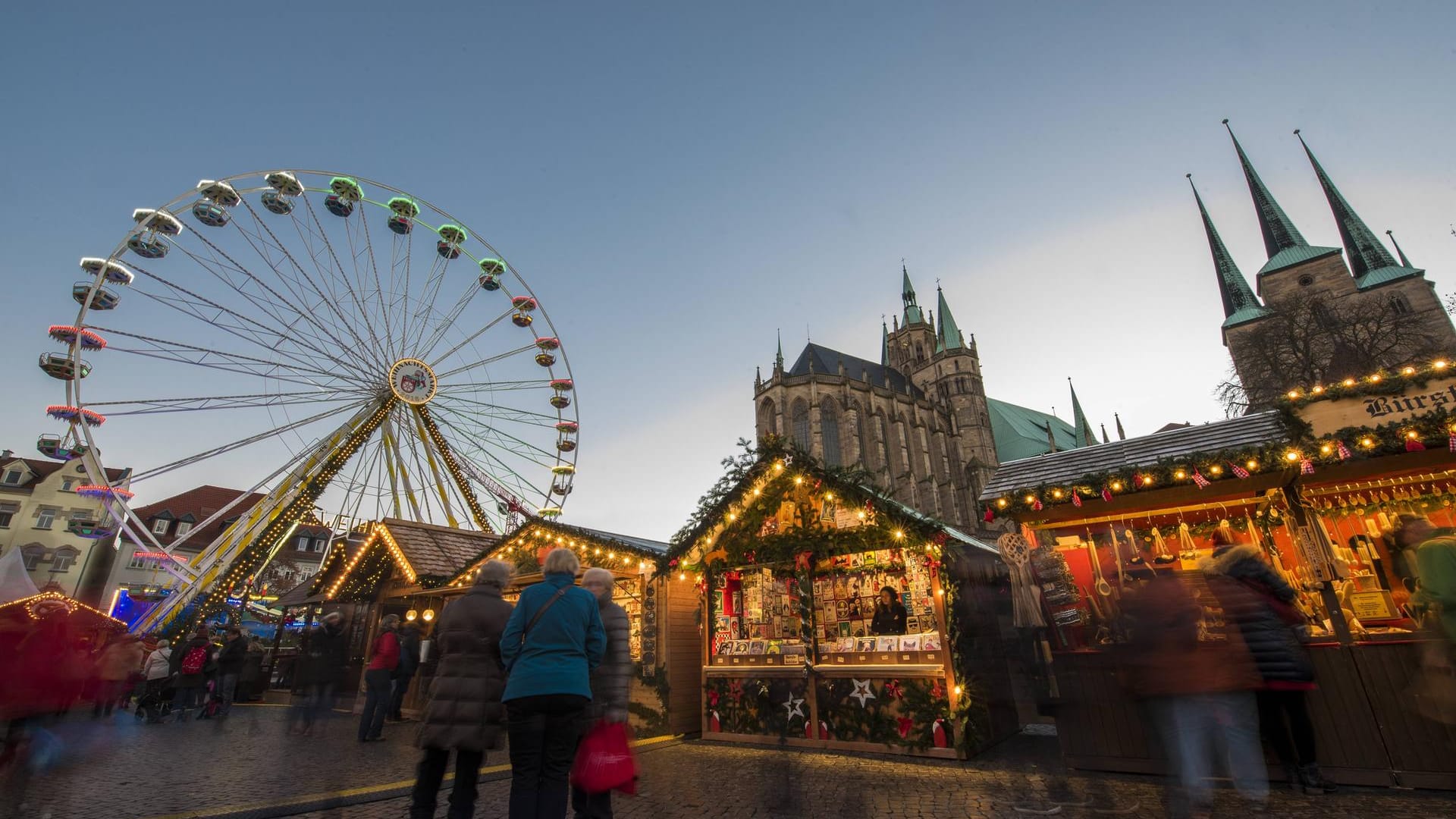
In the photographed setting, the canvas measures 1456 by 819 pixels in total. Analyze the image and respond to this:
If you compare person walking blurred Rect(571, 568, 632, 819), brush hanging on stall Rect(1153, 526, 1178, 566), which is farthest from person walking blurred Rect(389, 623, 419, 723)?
brush hanging on stall Rect(1153, 526, 1178, 566)

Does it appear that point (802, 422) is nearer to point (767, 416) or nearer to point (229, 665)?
point (767, 416)

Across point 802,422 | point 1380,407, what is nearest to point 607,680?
point 1380,407

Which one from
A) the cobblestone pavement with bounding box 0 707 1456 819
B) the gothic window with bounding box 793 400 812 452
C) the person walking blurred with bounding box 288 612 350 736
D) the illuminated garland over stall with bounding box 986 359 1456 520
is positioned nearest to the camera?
the cobblestone pavement with bounding box 0 707 1456 819

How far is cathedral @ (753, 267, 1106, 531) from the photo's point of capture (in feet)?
133

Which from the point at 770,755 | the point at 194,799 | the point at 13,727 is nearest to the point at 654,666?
the point at 770,755

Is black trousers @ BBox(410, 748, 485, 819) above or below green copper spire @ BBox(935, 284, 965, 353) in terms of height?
below

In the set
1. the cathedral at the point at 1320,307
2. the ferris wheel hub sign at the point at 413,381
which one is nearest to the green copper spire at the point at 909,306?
the cathedral at the point at 1320,307

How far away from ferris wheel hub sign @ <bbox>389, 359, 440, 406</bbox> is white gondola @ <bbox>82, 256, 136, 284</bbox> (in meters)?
6.04

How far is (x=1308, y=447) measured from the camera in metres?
5.65

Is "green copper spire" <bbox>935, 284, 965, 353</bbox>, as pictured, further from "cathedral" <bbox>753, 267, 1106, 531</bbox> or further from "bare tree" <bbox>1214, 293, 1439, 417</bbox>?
"bare tree" <bbox>1214, 293, 1439, 417</bbox>

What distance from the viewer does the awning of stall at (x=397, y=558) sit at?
12312mm

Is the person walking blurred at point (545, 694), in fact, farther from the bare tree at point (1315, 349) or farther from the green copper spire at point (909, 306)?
the green copper spire at point (909, 306)

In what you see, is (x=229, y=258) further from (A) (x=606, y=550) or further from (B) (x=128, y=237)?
(A) (x=606, y=550)

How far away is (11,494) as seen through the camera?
36.3 m
